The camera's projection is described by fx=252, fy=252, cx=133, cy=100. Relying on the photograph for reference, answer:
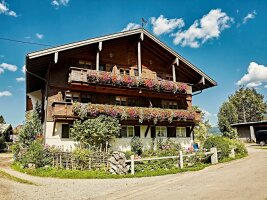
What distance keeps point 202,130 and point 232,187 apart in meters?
34.0

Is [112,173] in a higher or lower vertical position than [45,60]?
lower

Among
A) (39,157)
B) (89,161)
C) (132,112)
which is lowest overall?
(89,161)

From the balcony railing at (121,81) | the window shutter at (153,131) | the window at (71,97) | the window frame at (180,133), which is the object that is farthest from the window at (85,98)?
the window frame at (180,133)

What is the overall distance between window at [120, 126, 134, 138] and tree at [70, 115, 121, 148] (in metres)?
2.91

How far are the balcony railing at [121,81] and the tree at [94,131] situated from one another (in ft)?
11.1

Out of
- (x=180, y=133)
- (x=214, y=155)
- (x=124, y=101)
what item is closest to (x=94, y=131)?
(x=124, y=101)

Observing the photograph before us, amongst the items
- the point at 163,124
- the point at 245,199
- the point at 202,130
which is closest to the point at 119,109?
the point at 163,124

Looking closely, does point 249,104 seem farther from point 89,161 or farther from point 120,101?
point 89,161

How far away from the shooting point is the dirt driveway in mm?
9643

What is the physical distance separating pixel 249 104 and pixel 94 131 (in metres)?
74.7

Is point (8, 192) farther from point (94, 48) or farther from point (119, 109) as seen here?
point (94, 48)

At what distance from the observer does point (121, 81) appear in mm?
22938

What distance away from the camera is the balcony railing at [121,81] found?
2155cm

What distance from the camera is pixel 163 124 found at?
25.9 m
